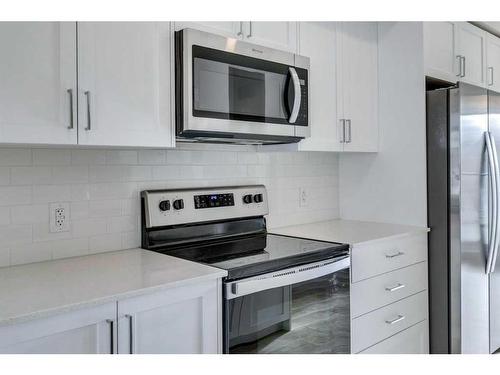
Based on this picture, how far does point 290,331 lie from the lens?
1.90 meters

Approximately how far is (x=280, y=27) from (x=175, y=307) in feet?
4.81

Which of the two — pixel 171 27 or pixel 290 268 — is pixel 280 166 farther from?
pixel 171 27

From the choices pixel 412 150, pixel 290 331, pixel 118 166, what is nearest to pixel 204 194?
pixel 118 166

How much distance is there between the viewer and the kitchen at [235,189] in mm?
1482

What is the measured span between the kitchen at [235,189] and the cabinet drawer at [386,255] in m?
0.01

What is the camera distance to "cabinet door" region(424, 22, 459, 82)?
2676mm

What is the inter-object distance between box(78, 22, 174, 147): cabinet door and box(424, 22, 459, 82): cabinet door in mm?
1638

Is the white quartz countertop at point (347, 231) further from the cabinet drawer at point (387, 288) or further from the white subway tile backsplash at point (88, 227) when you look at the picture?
the white subway tile backsplash at point (88, 227)

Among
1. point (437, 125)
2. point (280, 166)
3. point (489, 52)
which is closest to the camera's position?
point (437, 125)

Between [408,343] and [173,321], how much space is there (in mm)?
1568

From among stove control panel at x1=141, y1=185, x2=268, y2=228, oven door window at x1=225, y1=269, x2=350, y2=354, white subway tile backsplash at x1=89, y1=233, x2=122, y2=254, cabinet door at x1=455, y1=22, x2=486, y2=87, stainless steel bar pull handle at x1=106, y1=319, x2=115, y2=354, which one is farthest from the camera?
cabinet door at x1=455, y1=22, x2=486, y2=87

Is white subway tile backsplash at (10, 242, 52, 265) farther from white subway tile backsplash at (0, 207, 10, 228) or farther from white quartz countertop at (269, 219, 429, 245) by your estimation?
white quartz countertop at (269, 219, 429, 245)

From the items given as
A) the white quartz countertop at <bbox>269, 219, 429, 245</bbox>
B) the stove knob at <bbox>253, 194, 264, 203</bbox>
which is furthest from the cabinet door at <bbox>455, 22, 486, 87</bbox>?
the stove knob at <bbox>253, 194, 264, 203</bbox>

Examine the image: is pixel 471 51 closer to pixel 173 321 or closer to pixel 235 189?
pixel 235 189
